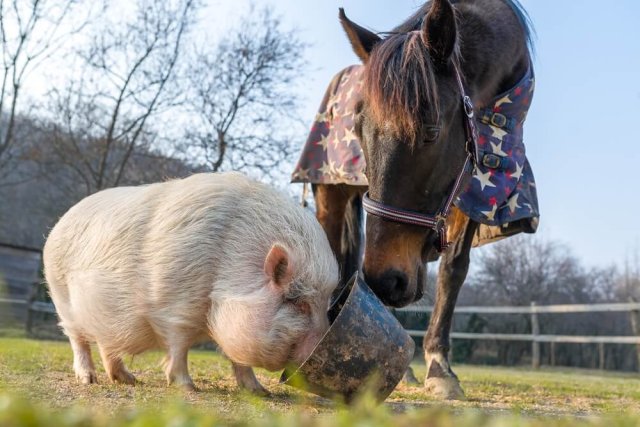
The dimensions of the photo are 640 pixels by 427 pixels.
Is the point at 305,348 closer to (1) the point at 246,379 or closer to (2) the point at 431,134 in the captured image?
(1) the point at 246,379

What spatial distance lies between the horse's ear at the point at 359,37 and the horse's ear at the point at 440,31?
534 mm

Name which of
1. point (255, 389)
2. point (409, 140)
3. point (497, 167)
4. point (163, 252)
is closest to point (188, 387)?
point (255, 389)

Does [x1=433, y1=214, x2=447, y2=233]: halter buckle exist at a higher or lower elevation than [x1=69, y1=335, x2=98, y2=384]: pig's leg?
higher

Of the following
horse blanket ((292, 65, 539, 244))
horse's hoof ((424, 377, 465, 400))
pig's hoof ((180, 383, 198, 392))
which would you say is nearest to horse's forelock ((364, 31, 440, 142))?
horse blanket ((292, 65, 539, 244))

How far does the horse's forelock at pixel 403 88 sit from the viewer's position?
10.2 ft

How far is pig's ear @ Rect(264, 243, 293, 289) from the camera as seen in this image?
2.83m

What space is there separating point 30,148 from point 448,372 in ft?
50.6

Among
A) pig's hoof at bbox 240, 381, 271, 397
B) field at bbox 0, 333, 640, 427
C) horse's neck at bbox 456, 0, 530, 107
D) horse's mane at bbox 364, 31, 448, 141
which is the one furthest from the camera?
horse's neck at bbox 456, 0, 530, 107

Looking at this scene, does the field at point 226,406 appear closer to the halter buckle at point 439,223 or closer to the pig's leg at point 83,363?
the pig's leg at point 83,363

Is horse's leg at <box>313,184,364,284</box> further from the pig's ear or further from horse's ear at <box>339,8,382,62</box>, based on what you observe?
the pig's ear

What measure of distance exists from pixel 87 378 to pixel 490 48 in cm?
292

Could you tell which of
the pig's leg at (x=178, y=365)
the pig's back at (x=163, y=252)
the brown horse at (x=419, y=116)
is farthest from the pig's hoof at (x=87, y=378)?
the brown horse at (x=419, y=116)

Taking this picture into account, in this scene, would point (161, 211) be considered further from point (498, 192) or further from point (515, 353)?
point (515, 353)

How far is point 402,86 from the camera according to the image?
3150mm
